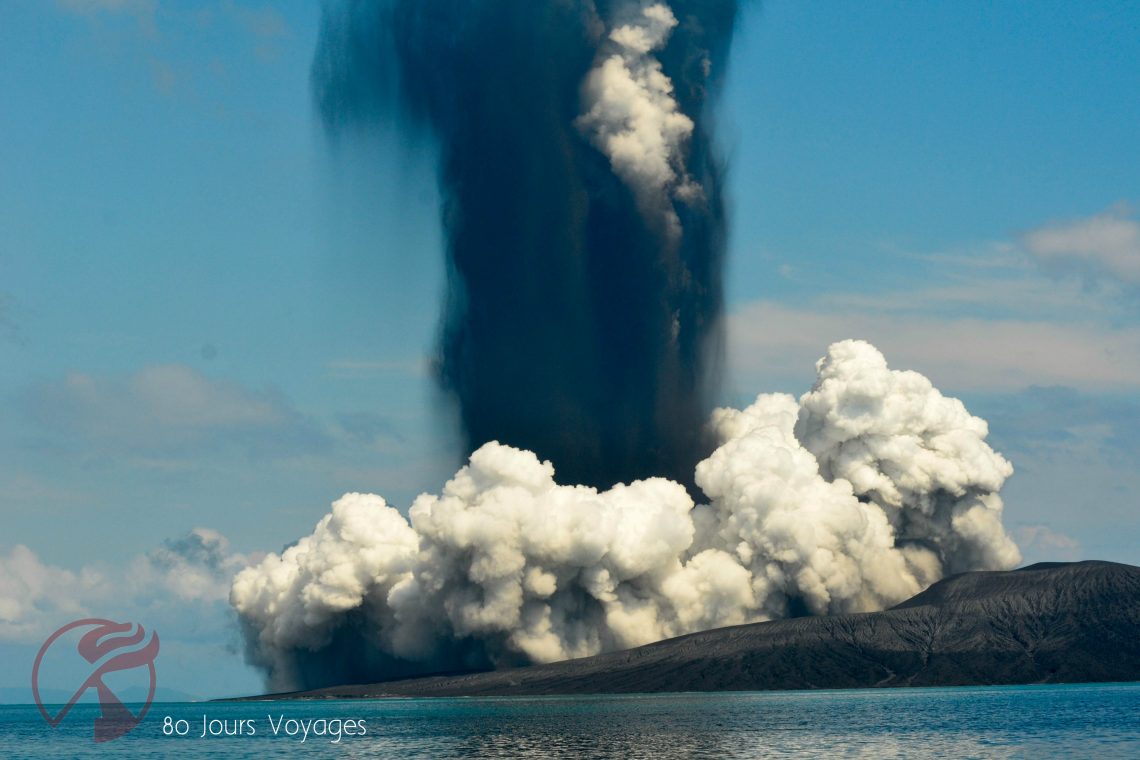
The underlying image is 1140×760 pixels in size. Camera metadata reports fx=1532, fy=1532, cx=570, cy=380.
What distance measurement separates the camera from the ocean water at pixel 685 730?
101938 millimetres

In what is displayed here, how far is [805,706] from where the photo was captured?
529 feet

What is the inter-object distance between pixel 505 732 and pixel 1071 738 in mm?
46052

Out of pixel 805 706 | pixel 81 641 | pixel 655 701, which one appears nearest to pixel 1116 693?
pixel 805 706

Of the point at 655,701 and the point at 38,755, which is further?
the point at 655,701

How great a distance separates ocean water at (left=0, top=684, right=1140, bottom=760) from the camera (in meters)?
102

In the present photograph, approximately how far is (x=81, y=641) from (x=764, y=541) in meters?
116

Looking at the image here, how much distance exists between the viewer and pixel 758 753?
324 feet

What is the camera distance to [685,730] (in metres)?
122

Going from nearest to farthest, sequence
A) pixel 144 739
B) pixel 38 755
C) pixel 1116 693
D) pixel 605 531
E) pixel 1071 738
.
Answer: pixel 1071 738 < pixel 38 755 < pixel 144 739 < pixel 1116 693 < pixel 605 531

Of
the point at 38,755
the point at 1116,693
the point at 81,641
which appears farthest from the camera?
the point at 1116,693

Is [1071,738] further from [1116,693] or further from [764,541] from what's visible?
[764,541]

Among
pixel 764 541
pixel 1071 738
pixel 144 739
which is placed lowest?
pixel 1071 738

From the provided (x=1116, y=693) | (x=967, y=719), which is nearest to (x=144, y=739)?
(x=967, y=719)

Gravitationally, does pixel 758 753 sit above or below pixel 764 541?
below
